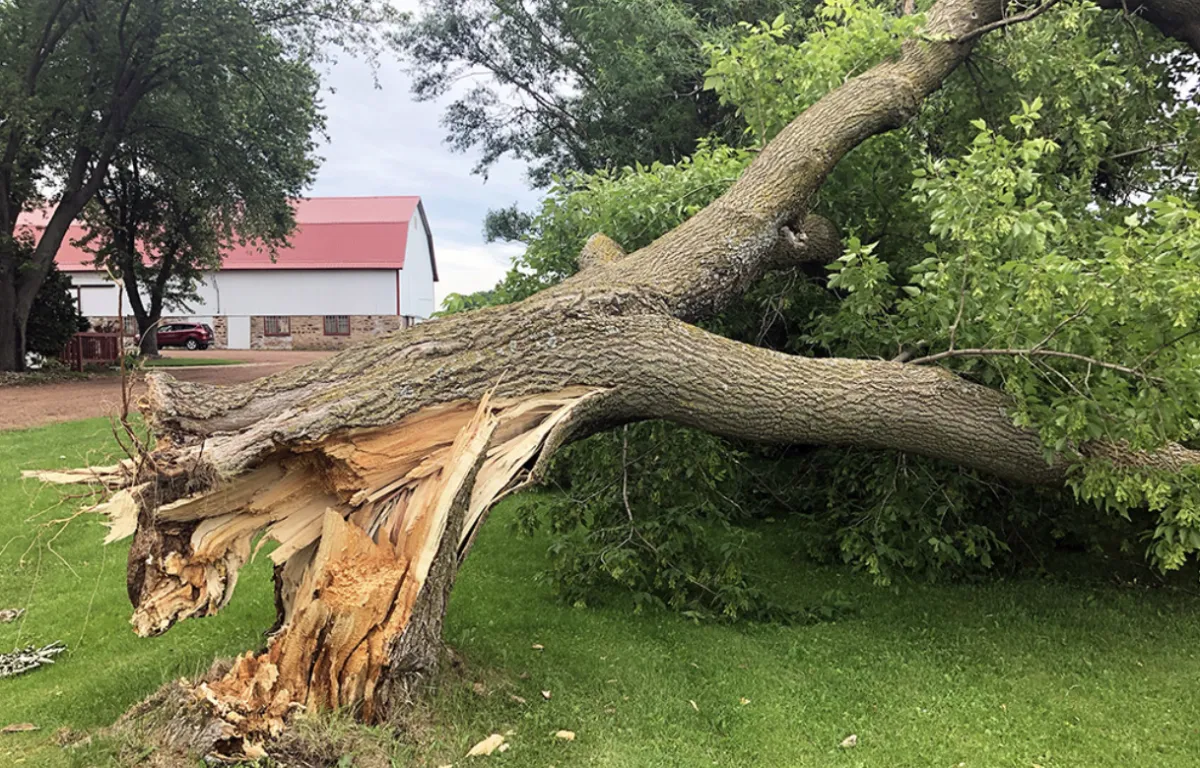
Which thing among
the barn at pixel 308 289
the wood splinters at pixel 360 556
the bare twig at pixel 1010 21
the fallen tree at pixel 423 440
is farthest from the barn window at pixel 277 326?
the wood splinters at pixel 360 556

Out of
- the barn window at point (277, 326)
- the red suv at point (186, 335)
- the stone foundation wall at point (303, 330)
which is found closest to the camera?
the red suv at point (186, 335)

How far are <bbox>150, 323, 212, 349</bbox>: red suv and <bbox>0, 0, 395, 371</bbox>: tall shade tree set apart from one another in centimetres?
1533

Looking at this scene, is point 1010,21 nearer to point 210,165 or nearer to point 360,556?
point 360,556

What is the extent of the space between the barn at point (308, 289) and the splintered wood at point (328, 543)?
33162 millimetres

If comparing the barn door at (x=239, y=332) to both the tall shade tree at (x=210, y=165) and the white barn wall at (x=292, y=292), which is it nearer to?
the white barn wall at (x=292, y=292)

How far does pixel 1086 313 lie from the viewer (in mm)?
3855

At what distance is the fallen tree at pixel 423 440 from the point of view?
3.11 meters

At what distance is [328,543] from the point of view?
3.16 m

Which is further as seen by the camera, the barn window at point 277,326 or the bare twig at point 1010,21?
the barn window at point 277,326

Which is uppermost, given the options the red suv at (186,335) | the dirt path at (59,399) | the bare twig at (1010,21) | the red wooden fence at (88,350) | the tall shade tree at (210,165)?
the tall shade tree at (210,165)

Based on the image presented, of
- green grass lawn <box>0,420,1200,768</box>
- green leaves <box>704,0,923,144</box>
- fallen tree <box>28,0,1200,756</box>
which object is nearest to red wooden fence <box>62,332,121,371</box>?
green grass lawn <box>0,420,1200,768</box>

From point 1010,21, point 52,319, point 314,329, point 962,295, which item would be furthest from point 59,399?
point 314,329

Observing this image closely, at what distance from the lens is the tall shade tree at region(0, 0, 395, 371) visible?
15.7 meters

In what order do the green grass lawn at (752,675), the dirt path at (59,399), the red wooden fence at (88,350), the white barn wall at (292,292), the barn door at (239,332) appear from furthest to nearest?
the barn door at (239,332) < the white barn wall at (292,292) < the red wooden fence at (88,350) < the dirt path at (59,399) < the green grass lawn at (752,675)
